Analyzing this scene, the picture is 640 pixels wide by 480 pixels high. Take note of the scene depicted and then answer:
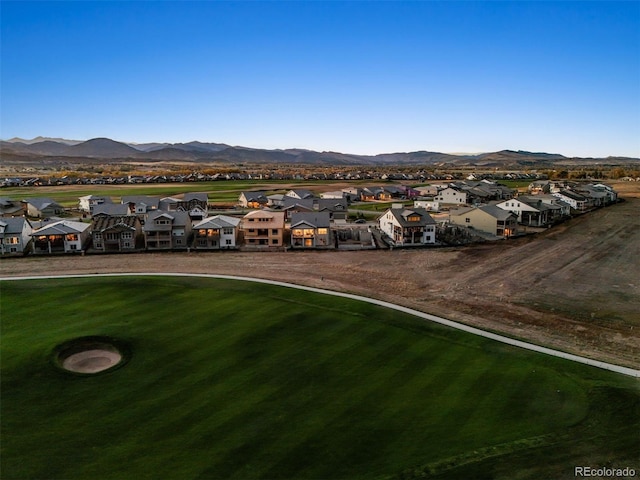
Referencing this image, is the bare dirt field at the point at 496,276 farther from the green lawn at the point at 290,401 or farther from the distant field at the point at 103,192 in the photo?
the distant field at the point at 103,192

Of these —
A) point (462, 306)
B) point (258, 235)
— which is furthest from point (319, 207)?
point (462, 306)

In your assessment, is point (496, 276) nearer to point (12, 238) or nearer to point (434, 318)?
point (434, 318)

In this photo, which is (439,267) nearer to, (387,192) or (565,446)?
(565,446)

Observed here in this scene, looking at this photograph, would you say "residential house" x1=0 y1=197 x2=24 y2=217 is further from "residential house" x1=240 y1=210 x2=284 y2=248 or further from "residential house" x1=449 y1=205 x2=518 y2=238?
"residential house" x1=449 y1=205 x2=518 y2=238

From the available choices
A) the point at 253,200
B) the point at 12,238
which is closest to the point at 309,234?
the point at 12,238

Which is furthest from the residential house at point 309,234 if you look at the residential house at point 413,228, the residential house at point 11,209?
the residential house at point 11,209

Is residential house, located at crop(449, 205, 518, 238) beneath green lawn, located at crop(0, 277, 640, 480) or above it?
above

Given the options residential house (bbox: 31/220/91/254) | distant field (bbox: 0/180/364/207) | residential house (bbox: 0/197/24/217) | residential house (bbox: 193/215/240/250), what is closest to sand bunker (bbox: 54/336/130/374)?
residential house (bbox: 193/215/240/250)
